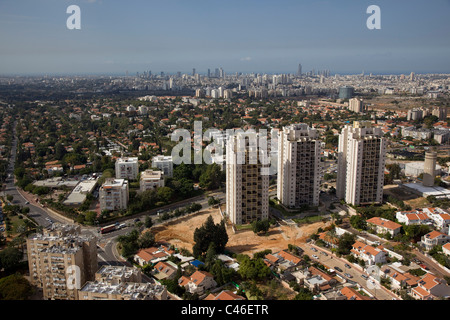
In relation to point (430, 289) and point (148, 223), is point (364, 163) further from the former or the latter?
point (148, 223)

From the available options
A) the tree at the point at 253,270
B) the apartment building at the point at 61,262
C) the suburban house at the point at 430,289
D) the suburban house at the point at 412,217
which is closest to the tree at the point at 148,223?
the apartment building at the point at 61,262

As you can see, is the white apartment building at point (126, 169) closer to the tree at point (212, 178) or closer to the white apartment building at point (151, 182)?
the white apartment building at point (151, 182)

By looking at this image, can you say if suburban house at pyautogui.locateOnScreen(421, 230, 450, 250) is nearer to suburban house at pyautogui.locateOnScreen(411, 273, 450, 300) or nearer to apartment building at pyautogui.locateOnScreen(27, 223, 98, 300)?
suburban house at pyautogui.locateOnScreen(411, 273, 450, 300)

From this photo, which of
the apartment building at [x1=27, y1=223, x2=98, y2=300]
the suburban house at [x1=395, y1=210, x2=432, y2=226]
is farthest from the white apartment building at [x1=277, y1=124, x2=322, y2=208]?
the apartment building at [x1=27, y1=223, x2=98, y2=300]

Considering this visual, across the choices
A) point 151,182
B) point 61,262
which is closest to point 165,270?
point 61,262
